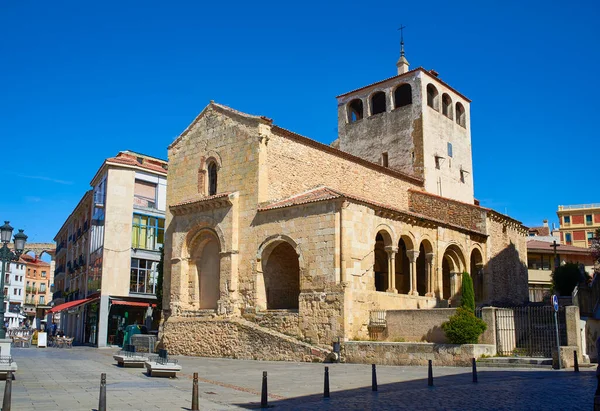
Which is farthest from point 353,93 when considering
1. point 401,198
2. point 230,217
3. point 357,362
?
point 357,362

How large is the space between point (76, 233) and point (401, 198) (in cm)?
2456

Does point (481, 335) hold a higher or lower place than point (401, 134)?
lower

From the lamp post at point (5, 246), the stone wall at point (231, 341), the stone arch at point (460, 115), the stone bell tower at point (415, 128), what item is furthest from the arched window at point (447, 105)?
the lamp post at point (5, 246)

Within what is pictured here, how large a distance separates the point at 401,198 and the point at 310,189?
7308 mm

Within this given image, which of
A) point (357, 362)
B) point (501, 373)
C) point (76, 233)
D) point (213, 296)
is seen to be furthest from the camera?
point (76, 233)

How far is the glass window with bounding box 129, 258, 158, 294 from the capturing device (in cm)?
3394

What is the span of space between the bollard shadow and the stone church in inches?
298

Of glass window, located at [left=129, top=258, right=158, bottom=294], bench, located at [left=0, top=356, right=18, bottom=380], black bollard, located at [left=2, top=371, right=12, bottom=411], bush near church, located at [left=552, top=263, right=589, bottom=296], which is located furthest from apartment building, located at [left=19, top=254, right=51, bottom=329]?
black bollard, located at [left=2, top=371, right=12, bottom=411]

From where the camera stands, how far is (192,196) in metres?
28.2

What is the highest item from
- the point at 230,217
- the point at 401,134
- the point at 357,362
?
the point at 401,134

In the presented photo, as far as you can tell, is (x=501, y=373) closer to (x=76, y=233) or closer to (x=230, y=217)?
(x=230, y=217)

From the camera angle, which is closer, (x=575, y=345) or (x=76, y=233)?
(x=575, y=345)

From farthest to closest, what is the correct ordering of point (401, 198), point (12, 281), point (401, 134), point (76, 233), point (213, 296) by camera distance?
point (12, 281) → point (76, 233) → point (401, 134) → point (401, 198) → point (213, 296)

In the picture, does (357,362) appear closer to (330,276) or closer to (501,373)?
(330,276)
